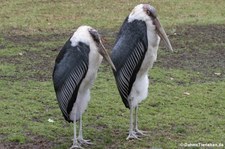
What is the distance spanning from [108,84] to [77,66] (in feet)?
8.68

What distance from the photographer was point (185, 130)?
611 cm

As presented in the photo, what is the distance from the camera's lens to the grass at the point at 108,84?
596 centimetres

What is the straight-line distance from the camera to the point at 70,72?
5375 millimetres

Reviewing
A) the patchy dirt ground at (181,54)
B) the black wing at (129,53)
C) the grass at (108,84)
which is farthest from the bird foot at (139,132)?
the patchy dirt ground at (181,54)

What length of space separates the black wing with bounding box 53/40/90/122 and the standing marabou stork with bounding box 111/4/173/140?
20.1 inches

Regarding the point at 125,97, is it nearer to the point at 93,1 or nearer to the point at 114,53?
the point at 114,53

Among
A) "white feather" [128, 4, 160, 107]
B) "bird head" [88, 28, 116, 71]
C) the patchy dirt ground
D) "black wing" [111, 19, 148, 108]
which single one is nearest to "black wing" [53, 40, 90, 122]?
"bird head" [88, 28, 116, 71]

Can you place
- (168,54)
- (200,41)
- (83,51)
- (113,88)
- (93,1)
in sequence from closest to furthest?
1. (83,51)
2. (113,88)
3. (168,54)
4. (200,41)
5. (93,1)

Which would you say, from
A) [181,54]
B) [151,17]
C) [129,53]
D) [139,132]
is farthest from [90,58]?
[181,54]

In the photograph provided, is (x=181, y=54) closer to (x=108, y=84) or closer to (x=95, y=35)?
(x=108, y=84)

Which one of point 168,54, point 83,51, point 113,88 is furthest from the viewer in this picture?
point 168,54

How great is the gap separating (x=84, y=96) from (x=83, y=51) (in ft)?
Answer: 1.69

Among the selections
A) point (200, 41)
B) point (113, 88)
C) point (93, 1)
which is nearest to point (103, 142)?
point (113, 88)

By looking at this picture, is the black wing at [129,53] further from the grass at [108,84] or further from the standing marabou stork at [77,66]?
the grass at [108,84]
